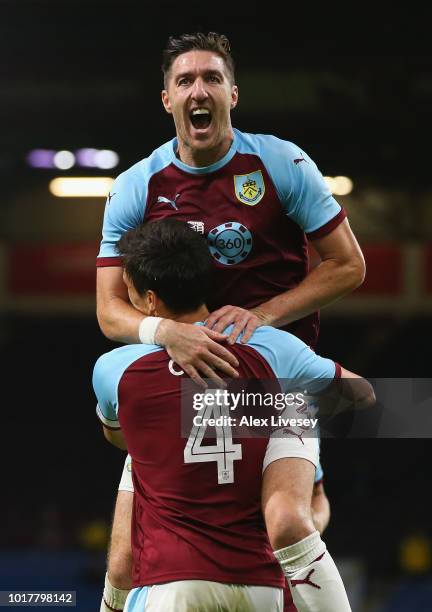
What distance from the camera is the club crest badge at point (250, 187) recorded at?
3000 millimetres

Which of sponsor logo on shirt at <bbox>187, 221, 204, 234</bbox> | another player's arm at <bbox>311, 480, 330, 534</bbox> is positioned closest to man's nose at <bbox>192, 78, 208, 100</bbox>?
sponsor logo on shirt at <bbox>187, 221, 204, 234</bbox>

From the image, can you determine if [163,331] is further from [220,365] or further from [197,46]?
[197,46]

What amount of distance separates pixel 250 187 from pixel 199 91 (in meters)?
0.30

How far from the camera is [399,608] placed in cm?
598

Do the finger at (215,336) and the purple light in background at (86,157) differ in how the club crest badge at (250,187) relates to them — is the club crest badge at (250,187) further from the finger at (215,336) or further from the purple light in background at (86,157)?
the purple light in background at (86,157)

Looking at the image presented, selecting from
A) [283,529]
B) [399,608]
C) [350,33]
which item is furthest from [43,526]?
[283,529]

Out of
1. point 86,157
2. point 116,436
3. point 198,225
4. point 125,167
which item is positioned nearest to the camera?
point 116,436

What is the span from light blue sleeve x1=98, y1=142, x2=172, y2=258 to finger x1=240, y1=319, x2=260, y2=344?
57 cm

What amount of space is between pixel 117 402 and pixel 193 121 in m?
0.93

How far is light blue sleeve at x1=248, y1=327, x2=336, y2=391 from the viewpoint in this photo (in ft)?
7.93

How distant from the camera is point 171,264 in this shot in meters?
2.42

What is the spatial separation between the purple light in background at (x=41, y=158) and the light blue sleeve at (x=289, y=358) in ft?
18.4

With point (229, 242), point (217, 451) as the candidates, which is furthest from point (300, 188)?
point (217, 451)

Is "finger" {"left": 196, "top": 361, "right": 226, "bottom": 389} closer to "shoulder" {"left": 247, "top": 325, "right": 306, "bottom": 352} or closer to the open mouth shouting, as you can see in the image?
"shoulder" {"left": 247, "top": 325, "right": 306, "bottom": 352}
